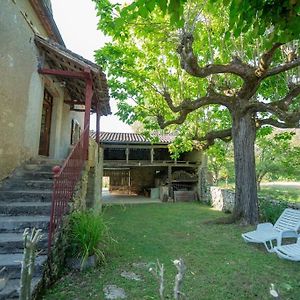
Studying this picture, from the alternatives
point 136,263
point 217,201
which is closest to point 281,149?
point 217,201

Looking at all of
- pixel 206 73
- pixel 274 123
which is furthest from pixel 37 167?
pixel 274 123

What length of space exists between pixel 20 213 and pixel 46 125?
4.92m

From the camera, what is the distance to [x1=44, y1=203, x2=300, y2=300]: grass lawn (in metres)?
3.78

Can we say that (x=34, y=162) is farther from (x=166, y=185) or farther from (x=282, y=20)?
(x=166, y=185)

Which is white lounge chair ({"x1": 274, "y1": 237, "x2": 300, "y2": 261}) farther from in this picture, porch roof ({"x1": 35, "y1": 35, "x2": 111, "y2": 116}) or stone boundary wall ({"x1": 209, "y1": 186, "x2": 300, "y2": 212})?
stone boundary wall ({"x1": 209, "y1": 186, "x2": 300, "y2": 212})

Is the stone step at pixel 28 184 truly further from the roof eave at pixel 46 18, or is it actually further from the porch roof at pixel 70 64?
the roof eave at pixel 46 18

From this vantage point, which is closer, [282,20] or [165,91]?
[282,20]

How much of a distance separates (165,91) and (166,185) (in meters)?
10.7

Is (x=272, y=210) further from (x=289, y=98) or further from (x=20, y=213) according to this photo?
(x=20, y=213)

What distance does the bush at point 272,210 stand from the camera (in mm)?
8871

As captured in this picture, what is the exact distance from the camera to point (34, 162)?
6957 mm

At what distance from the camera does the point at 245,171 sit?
A: 28.7 ft

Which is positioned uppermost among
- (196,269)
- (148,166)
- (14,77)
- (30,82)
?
(30,82)

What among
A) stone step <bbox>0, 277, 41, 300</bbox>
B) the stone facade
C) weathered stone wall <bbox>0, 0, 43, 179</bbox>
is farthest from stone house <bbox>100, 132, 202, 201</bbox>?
stone step <bbox>0, 277, 41, 300</bbox>
